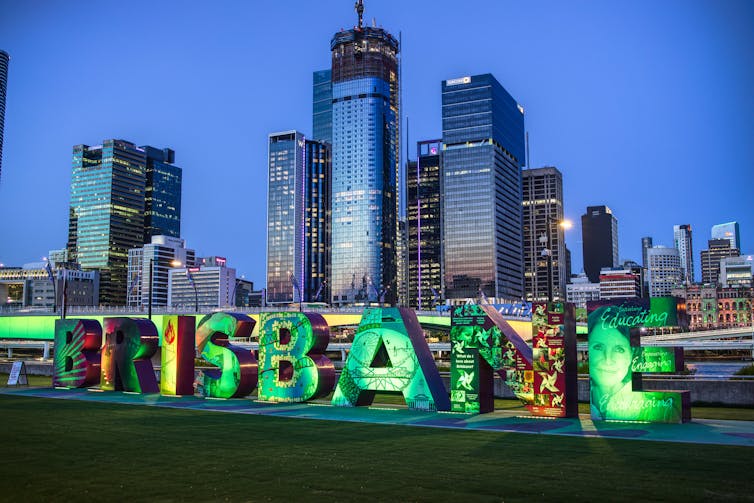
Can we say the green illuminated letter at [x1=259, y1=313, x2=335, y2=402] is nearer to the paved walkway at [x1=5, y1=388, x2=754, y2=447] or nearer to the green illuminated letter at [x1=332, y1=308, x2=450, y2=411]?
the paved walkway at [x1=5, y1=388, x2=754, y2=447]

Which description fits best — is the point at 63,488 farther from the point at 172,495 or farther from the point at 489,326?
the point at 489,326

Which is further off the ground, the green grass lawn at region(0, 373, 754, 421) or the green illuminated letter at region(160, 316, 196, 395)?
the green illuminated letter at region(160, 316, 196, 395)

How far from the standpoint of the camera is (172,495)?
39.7 feet

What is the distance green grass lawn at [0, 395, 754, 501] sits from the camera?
1224 centimetres

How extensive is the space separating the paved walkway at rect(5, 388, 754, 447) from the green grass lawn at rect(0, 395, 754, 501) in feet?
4.62

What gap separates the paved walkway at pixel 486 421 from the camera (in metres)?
19.8

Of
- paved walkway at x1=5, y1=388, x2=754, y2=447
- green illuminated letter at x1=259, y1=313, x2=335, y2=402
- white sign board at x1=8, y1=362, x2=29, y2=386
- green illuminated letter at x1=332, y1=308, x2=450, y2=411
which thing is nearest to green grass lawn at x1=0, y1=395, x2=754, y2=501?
paved walkway at x1=5, y1=388, x2=754, y2=447

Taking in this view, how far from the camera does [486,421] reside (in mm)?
23594

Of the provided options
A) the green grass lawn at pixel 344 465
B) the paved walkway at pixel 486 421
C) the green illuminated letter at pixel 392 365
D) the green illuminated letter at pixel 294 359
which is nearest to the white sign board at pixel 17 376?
the paved walkway at pixel 486 421

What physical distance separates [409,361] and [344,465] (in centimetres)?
1293

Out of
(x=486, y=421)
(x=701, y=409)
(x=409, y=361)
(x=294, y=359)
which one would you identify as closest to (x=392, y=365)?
(x=409, y=361)

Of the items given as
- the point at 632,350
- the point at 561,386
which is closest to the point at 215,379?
the point at 561,386

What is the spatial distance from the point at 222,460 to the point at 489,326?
13.6 m

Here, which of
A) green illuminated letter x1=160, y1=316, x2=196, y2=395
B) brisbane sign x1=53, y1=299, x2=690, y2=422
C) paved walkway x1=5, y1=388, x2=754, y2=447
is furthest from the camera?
green illuminated letter x1=160, y1=316, x2=196, y2=395
